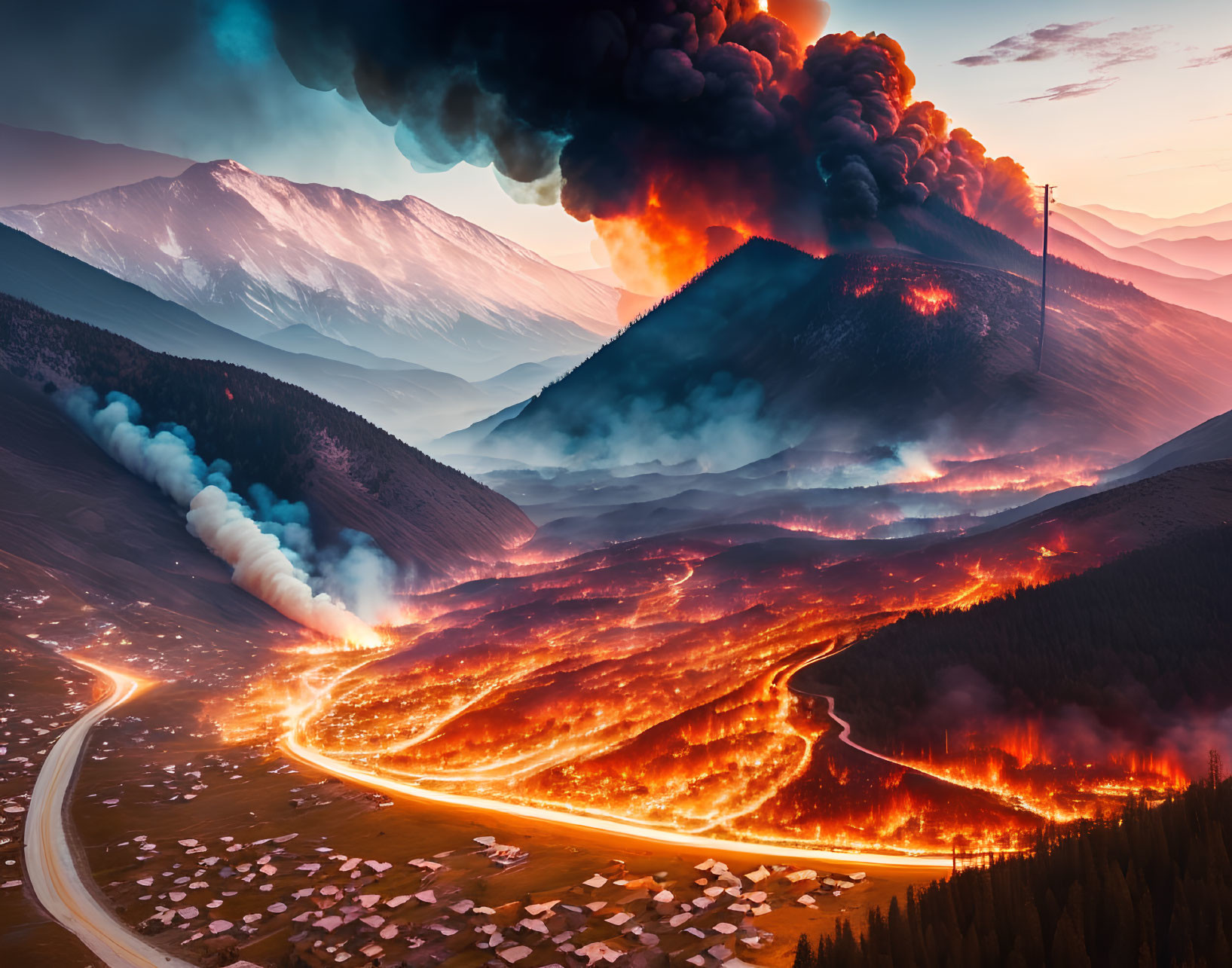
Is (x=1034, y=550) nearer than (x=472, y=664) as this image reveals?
Yes

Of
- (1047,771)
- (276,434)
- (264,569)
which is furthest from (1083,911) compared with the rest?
(276,434)

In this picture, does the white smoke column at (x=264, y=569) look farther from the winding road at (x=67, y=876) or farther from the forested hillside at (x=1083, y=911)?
the forested hillside at (x=1083, y=911)

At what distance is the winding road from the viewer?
43.1 m

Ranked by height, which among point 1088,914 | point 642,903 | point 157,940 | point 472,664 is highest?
point 1088,914

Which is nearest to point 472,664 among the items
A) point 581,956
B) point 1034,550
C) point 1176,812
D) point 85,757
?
point 85,757

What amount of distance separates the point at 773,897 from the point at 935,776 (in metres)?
19.1

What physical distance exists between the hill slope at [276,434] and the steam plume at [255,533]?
134 inches

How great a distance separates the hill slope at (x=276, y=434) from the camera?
161 meters

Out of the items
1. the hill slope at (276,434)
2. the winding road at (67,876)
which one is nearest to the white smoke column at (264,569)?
the hill slope at (276,434)

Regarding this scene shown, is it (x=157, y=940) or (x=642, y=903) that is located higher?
(x=642, y=903)

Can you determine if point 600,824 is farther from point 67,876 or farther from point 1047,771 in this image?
point 67,876

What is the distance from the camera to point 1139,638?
6844cm

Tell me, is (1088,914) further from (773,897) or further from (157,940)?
(157,940)

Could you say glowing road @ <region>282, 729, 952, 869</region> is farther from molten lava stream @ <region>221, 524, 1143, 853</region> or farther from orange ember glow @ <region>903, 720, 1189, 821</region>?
orange ember glow @ <region>903, 720, 1189, 821</region>
